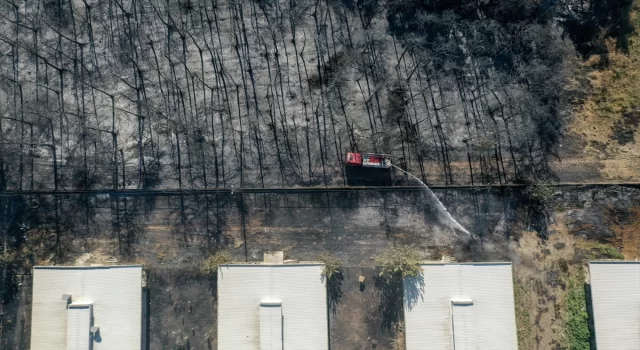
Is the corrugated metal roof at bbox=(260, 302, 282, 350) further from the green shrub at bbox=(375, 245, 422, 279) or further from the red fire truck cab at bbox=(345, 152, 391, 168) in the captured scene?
the red fire truck cab at bbox=(345, 152, 391, 168)

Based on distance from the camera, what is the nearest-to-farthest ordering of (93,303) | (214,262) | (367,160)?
1. (93,303)
2. (214,262)
3. (367,160)

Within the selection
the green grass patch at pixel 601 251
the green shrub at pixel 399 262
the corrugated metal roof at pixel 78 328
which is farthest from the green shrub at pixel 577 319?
the corrugated metal roof at pixel 78 328

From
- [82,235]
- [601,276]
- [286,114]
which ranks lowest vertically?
[601,276]

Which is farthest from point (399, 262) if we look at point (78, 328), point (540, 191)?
point (78, 328)

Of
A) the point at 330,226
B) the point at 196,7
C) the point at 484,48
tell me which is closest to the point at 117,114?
the point at 196,7

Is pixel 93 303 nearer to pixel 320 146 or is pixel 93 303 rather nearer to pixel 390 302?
pixel 320 146

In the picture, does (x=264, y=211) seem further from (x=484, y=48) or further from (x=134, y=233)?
(x=484, y=48)
